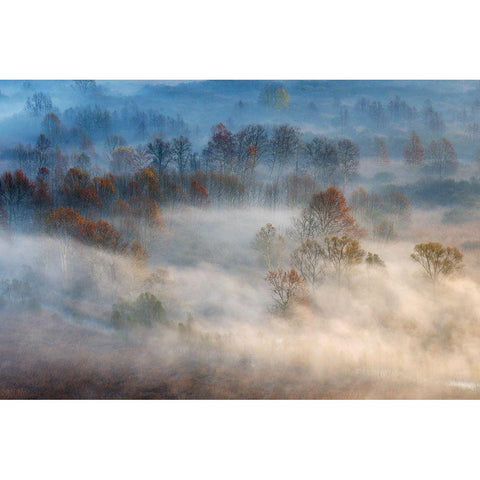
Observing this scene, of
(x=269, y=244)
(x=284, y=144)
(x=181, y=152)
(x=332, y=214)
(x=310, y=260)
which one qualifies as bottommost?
(x=310, y=260)

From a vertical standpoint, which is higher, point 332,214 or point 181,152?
point 181,152

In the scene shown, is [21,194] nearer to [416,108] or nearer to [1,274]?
[1,274]

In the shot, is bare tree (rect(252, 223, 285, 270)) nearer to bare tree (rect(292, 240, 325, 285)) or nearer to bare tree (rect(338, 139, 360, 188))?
bare tree (rect(292, 240, 325, 285))

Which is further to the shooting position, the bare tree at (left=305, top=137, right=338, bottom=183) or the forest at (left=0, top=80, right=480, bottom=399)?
the bare tree at (left=305, top=137, right=338, bottom=183)

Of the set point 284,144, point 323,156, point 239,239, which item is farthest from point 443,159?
point 239,239

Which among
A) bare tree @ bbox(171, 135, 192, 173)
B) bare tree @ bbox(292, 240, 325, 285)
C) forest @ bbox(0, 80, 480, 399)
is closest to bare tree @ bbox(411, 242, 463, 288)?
forest @ bbox(0, 80, 480, 399)

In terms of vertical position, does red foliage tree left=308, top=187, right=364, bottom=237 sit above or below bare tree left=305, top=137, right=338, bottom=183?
below

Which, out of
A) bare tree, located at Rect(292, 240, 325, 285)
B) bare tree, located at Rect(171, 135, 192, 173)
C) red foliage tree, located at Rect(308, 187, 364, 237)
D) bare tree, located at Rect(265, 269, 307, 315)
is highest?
bare tree, located at Rect(171, 135, 192, 173)

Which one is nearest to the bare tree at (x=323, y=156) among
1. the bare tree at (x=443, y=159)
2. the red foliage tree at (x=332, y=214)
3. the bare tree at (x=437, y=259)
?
the red foliage tree at (x=332, y=214)

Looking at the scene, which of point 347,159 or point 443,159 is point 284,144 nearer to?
point 347,159
